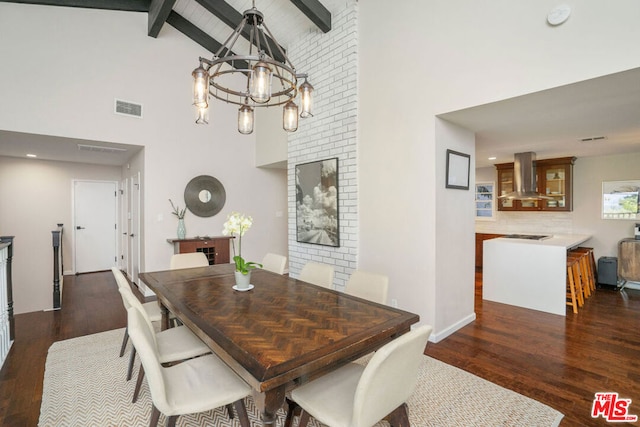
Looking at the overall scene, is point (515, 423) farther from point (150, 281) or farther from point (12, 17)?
point (12, 17)

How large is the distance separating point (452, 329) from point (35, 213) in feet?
24.6

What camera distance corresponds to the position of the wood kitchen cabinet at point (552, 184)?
5.56m

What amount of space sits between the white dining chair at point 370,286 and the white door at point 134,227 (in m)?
4.13

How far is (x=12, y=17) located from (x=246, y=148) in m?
3.30

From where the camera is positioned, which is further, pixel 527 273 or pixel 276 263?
→ pixel 527 273

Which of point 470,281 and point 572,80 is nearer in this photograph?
point 572,80

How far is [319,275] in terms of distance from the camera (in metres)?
2.77

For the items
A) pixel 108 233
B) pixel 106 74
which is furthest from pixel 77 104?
pixel 108 233

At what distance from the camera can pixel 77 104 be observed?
13.4 ft

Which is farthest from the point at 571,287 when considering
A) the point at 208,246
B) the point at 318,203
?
the point at 208,246

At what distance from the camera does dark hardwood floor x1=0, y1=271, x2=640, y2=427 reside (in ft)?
7.19

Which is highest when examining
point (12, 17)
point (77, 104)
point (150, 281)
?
point (12, 17)

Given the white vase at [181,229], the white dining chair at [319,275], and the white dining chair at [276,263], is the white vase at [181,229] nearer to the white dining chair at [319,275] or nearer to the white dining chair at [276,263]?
the white dining chair at [276,263]

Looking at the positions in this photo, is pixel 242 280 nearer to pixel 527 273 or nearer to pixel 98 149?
pixel 527 273
